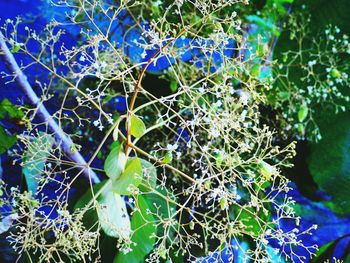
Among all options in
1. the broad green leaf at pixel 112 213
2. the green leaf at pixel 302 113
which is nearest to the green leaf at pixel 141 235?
the broad green leaf at pixel 112 213

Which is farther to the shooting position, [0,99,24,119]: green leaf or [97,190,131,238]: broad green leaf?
[0,99,24,119]: green leaf

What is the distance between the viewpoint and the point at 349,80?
1.02 meters

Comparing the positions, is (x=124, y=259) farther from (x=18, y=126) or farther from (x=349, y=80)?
(x=349, y=80)

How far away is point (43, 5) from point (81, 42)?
9cm

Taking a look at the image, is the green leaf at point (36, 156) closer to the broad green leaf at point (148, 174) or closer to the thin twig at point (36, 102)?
the thin twig at point (36, 102)

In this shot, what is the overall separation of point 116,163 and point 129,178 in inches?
1.3

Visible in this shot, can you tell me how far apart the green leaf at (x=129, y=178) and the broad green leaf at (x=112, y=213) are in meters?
0.03

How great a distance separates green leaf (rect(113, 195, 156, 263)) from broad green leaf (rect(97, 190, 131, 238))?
16 mm

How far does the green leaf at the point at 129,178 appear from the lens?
669 millimetres

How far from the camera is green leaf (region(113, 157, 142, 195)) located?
0.67 m

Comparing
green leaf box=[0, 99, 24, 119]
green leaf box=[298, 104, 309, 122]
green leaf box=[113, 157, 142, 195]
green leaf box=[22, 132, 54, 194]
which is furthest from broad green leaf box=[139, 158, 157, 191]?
green leaf box=[298, 104, 309, 122]

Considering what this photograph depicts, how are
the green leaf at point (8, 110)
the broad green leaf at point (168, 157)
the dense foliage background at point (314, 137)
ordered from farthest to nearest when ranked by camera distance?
the dense foliage background at point (314, 137) < the green leaf at point (8, 110) < the broad green leaf at point (168, 157)

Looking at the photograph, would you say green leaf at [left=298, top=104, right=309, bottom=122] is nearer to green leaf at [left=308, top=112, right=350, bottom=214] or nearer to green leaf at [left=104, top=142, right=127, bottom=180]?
green leaf at [left=308, top=112, right=350, bottom=214]

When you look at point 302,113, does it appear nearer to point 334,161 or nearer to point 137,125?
point 334,161
